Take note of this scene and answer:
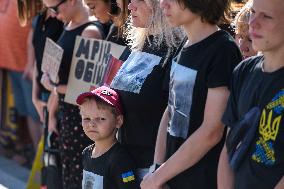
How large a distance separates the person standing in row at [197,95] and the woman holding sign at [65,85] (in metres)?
1.27

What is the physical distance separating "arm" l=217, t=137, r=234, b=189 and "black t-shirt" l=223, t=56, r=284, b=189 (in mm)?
66

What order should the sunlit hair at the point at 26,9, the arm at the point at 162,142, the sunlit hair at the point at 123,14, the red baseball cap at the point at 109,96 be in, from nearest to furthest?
the arm at the point at 162,142 → the red baseball cap at the point at 109,96 → the sunlit hair at the point at 123,14 → the sunlit hair at the point at 26,9

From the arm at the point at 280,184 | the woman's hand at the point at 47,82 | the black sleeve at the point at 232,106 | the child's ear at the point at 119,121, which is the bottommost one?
the woman's hand at the point at 47,82

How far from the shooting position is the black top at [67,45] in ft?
12.1

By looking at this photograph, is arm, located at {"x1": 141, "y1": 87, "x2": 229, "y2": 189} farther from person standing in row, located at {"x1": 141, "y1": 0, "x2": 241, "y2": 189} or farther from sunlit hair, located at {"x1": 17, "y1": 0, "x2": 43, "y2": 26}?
sunlit hair, located at {"x1": 17, "y1": 0, "x2": 43, "y2": 26}

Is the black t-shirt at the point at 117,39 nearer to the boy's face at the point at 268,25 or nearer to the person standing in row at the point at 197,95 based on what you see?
the person standing in row at the point at 197,95

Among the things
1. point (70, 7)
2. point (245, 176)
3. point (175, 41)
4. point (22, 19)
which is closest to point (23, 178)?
point (22, 19)

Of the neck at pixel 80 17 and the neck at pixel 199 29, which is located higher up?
the neck at pixel 199 29

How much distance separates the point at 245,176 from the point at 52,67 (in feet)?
6.71

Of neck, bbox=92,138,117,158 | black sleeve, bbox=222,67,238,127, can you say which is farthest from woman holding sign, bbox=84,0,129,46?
black sleeve, bbox=222,67,238,127

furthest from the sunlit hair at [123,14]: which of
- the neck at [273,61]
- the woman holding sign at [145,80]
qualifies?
the neck at [273,61]

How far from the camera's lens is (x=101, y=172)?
272cm

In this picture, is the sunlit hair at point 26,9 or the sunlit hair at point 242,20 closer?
the sunlit hair at point 242,20

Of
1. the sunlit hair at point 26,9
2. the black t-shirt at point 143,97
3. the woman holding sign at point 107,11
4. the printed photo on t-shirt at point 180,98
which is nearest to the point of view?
the printed photo on t-shirt at point 180,98
